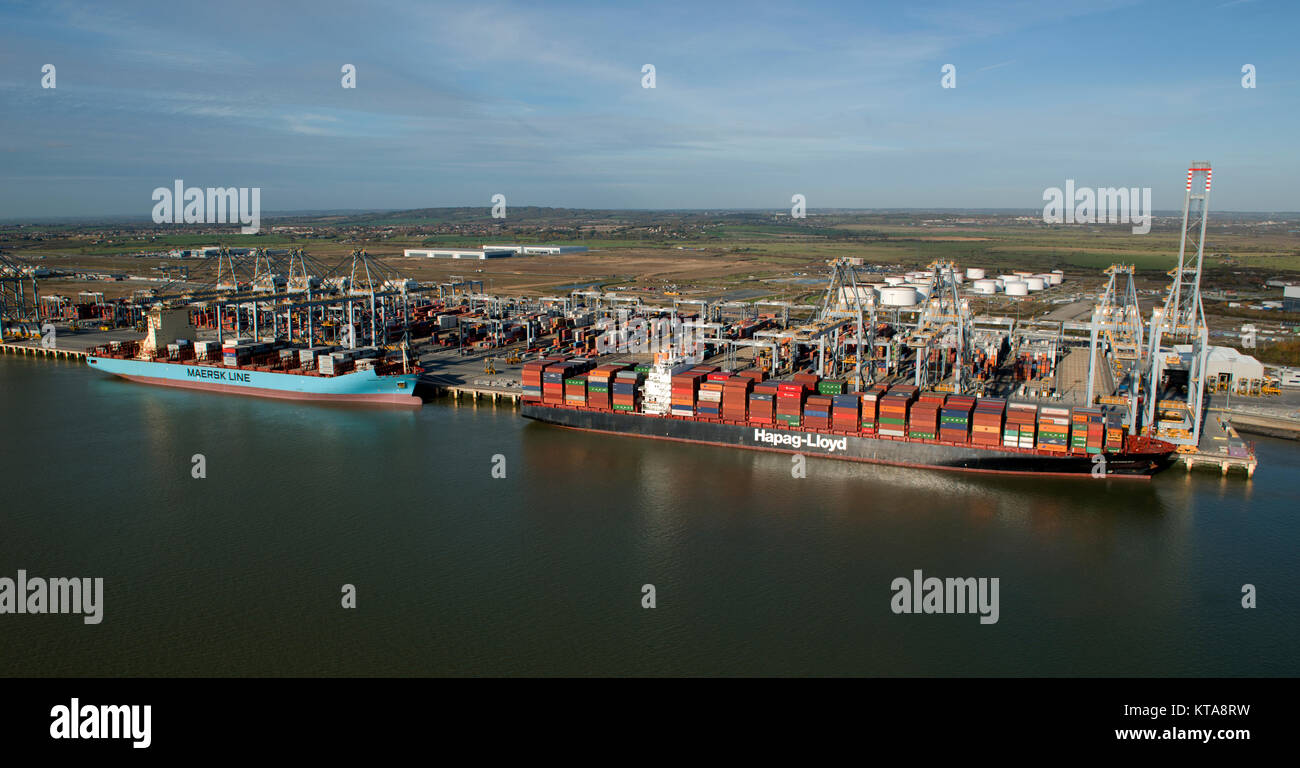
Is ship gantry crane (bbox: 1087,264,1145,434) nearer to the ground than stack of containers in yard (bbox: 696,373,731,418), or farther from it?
farther from it

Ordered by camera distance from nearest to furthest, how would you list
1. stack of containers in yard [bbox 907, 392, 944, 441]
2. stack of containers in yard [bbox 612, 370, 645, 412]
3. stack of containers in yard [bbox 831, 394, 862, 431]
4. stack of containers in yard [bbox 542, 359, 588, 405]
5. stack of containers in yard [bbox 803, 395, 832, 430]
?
stack of containers in yard [bbox 907, 392, 944, 441]
stack of containers in yard [bbox 831, 394, 862, 431]
stack of containers in yard [bbox 803, 395, 832, 430]
stack of containers in yard [bbox 612, 370, 645, 412]
stack of containers in yard [bbox 542, 359, 588, 405]

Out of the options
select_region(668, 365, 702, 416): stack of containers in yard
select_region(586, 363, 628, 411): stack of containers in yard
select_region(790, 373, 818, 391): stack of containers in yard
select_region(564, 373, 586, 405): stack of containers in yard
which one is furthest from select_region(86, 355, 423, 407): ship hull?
select_region(790, 373, 818, 391): stack of containers in yard

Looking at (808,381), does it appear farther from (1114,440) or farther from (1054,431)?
(1114,440)

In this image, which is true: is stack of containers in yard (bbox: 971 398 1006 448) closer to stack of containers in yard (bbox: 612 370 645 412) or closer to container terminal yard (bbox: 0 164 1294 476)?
container terminal yard (bbox: 0 164 1294 476)

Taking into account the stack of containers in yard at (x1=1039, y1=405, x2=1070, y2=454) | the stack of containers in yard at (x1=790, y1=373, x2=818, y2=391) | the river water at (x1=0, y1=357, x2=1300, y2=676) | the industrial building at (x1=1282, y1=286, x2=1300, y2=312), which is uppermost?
the industrial building at (x1=1282, y1=286, x2=1300, y2=312)

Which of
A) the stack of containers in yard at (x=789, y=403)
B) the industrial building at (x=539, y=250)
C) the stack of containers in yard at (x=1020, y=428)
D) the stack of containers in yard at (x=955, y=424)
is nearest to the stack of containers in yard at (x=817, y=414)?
the stack of containers in yard at (x=789, y=403)
